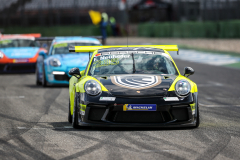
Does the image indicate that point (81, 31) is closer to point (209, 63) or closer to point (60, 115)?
point (209, 63)

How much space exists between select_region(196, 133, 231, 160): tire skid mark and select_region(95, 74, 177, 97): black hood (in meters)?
0.93

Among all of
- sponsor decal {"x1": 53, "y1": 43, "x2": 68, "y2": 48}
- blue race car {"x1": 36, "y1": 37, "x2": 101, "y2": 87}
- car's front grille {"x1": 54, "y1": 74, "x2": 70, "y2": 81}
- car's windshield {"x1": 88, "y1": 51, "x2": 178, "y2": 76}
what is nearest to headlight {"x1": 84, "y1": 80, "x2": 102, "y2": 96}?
car's windshield {"x1": 88, "y1": 51, "x2": 178, "y2": 76}

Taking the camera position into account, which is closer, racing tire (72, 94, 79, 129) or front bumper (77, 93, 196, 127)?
front bumper (77, 93, 196, 127)

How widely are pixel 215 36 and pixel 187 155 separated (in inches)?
895

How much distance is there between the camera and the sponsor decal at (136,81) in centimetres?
652

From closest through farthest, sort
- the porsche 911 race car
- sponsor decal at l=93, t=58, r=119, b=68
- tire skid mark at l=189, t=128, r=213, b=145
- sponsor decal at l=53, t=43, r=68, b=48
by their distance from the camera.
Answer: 1. tire skid mark at l=189, t=128, r=213, b=145
2. sponsor decal at l=93, t=58, r=119, b=68
3. sponsor decal at l=53, t=43, r=68, b=48
4. the porsche 911 race car

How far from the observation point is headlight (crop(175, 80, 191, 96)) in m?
6.46

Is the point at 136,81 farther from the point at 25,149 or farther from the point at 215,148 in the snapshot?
the point at 25,149

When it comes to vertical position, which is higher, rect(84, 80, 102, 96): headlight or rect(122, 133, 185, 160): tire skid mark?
rect(84, 80, 102, 96): headlight

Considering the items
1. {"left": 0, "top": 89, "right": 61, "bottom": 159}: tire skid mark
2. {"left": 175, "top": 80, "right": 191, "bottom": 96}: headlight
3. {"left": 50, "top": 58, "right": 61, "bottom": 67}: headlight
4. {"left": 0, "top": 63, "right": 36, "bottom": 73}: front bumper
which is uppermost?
{"left": 175, "top": 80, "right": 191, "bottom": 96}: headlight

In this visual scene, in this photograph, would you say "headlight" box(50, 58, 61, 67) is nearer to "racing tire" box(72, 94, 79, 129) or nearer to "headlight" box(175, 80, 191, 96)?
"racing tire" box(72, 94, 79, 129)

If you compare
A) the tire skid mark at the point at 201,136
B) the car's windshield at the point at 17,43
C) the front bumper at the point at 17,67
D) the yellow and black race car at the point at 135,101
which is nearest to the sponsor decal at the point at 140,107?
the yellow and black race car at the point at 135,101

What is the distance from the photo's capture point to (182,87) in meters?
6.51

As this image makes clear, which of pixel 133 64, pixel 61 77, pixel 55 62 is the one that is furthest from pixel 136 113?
pixel 55 62
